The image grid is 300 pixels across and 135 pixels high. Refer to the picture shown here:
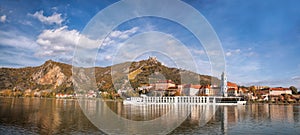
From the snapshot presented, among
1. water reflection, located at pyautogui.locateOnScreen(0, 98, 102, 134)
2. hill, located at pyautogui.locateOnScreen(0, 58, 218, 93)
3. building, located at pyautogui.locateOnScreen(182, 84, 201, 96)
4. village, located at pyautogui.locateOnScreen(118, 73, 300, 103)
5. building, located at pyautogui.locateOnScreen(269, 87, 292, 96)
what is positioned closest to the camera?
water reflection, located at pyautogui.locateOnScreen(0, 98, 102, 134)

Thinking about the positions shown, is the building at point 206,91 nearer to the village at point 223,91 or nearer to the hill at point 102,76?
the village at point 223,91

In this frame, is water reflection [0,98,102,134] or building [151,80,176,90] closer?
water reflection [0,98,102,134]

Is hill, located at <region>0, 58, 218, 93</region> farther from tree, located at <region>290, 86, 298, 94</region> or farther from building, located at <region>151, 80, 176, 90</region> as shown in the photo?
tree, located at <region>290, 86, 298, 94</region>

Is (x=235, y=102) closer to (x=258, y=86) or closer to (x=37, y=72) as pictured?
(x=258, y=86)

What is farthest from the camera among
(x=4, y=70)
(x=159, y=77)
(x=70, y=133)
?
(x=4, y=70)

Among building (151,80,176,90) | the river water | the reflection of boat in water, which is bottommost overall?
the reflection of boat in water

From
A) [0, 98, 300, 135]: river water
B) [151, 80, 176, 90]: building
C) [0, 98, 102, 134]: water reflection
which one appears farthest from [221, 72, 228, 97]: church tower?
[0, 98, 102, 134]: water reflection

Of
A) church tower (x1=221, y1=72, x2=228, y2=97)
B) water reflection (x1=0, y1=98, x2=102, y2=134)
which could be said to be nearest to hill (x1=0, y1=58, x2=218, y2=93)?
church tower (x1=221, y1=72, x2=228, y2=97)

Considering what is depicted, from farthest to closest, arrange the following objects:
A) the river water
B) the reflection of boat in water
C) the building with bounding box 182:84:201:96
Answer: the building with bounding box 182:84:201:96 → the reflection of boat in water → the river water

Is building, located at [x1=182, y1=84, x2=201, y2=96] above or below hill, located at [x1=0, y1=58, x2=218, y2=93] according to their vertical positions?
below

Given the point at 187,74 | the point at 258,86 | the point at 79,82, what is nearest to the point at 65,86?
the point at 79,82

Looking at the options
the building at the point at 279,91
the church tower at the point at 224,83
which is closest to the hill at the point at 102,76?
the church tower at the point at 224,83
